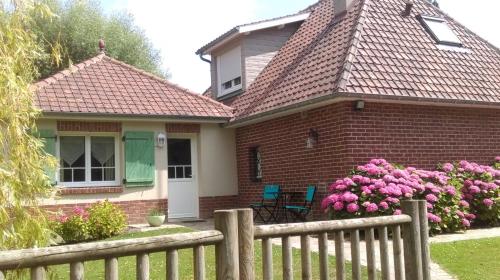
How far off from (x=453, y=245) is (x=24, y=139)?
22.4ft

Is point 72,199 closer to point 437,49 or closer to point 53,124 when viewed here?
point 53,124

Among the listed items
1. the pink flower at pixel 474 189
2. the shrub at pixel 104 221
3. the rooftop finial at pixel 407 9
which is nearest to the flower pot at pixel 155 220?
the shrub at pixel 104 221

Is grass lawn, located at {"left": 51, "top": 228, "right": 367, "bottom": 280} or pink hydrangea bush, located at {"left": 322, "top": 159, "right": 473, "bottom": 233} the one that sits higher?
pink hydrangea bush, located at {"left": 322, "top": 159, "right": 473, "bottom": 233}

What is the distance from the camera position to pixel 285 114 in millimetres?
12883

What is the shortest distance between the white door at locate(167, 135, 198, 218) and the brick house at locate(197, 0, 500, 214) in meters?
1.31

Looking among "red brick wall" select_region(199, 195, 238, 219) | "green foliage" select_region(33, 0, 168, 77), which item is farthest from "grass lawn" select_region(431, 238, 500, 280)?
"green foliage" select_region(33, 0, 168, 77)

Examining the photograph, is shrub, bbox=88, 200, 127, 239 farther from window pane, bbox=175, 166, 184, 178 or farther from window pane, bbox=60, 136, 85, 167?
window pane, bbox=175, 166, 184, 178

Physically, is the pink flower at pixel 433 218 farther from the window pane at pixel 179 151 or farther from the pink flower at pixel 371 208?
the window pane at pixel 179 151

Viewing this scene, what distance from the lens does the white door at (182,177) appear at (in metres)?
14.4

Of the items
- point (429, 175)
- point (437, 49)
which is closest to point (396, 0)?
point (437, 49)

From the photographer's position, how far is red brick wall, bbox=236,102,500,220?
439 inches

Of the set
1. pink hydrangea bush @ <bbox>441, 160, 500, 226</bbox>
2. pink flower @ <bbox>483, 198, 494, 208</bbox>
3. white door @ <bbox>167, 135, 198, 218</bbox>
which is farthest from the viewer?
white door @ <bbox>167, 135, 198, 218</bbox>

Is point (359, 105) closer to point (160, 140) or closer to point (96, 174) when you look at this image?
point (160, 140)

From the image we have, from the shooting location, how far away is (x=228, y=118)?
1461 cm
